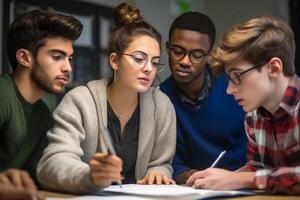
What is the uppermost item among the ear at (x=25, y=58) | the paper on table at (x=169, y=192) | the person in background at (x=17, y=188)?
the ear at (x=25, y=58)

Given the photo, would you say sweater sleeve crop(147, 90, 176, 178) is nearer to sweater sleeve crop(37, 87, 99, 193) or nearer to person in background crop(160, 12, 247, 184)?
person in background crop(160, 12, 247, 184)

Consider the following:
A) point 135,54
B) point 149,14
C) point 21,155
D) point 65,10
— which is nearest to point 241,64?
point 135,54

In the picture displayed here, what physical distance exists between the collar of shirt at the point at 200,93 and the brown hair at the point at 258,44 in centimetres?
36

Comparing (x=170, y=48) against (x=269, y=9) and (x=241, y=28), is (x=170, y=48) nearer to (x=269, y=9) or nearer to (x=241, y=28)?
(x=241, y=28)

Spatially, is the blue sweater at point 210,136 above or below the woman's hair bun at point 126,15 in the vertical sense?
below

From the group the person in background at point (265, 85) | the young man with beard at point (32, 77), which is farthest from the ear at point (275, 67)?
the young man with beard at point (32, 77)

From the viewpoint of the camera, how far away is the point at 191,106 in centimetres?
123

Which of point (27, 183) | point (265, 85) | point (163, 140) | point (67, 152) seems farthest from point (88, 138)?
point (265, 85)

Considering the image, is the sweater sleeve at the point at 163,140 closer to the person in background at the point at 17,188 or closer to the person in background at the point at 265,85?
the person in background at the point at 265,85

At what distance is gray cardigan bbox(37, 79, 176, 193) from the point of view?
32.7 inches

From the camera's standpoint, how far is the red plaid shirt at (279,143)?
32.2 inches

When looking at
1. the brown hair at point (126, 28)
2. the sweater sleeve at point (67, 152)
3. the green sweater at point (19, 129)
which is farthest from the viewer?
the brown hair at point (126, 28)

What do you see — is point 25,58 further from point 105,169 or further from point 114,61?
point 105,169

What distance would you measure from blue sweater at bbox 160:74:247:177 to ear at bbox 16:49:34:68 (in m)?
0.46
